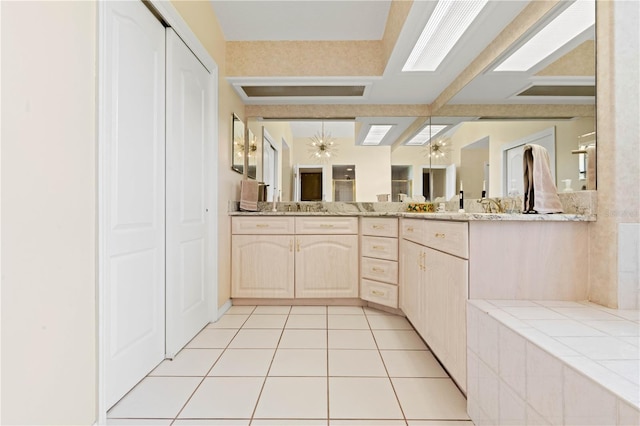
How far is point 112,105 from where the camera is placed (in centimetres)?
138

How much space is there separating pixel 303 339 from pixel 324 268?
873 millimetres

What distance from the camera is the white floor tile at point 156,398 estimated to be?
1.36 meters

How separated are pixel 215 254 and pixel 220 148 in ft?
2.88

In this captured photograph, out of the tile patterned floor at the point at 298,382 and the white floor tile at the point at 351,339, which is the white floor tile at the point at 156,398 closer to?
the tile patterned floor at the point at 298,382

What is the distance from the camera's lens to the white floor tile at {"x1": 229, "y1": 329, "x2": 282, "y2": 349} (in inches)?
80.4

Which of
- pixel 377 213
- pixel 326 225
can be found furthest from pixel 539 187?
pixel 326 225

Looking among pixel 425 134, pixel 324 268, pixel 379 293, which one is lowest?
pixel 379 293

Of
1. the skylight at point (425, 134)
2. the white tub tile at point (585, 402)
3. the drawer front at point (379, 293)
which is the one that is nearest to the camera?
the white tub tile at point (585, 402)

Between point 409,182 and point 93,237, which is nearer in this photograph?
point 93,237

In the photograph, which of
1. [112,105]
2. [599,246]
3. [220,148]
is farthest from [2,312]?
[599,246]

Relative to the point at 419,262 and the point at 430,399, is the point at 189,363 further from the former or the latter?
the point at 419,262

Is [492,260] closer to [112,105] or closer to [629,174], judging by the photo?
[629,174]

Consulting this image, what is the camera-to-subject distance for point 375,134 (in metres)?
3.38

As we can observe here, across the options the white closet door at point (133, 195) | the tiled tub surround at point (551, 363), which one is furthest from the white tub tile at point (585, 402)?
the white closet door at point (133, 195)
